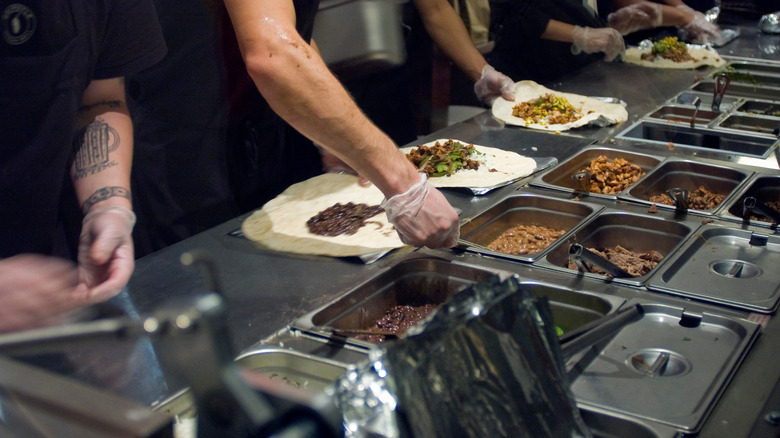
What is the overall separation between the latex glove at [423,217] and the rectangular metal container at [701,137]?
1253 mm

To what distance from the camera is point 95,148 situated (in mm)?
1931

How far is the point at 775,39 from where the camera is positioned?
489 centimetres

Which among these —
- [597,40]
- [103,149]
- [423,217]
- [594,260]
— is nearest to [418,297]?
[423,217]

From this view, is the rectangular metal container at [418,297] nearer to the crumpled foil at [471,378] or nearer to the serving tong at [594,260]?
the serving tong at [594,260]

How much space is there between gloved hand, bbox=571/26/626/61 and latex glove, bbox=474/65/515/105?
85 centimetres

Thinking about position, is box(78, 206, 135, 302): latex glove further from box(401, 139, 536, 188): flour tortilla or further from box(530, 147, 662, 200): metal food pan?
box(530, 147, 662, 200): metal food pan

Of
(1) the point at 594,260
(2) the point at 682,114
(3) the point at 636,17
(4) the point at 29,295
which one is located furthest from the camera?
(3) the point at 636,17

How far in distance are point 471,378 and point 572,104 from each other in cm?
261

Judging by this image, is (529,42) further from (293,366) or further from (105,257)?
(293,366)

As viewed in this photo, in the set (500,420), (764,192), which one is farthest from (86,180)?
(764,192)

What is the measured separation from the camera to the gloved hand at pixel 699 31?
15.1 ft

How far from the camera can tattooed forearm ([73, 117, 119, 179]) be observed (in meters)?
1.90

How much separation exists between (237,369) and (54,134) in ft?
4.92

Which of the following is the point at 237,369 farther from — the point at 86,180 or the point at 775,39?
the point at 775,39
